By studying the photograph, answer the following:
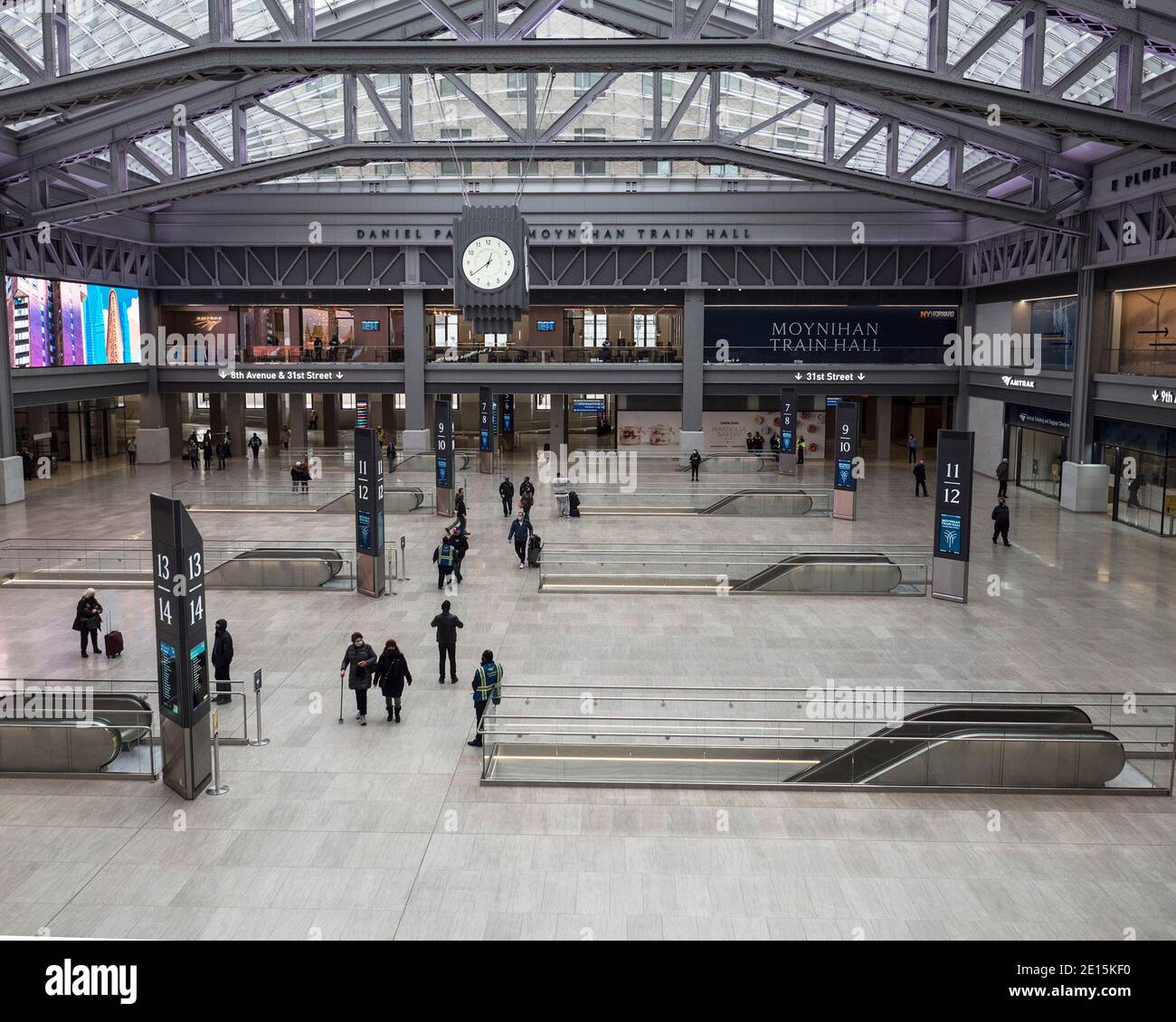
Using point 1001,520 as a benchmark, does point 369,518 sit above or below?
above

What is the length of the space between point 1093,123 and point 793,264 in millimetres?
29252

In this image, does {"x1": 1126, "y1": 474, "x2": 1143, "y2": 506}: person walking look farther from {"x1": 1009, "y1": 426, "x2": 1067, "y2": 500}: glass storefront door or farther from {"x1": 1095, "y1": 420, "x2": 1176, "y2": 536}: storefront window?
{"x1": 1009, "y1": 426, "x2": 1067, "y2": 500}: glass storefront door

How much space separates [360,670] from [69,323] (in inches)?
1191

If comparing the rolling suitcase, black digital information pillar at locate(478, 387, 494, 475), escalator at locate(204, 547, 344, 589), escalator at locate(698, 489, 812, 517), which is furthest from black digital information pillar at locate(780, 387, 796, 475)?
the rolling suitcase

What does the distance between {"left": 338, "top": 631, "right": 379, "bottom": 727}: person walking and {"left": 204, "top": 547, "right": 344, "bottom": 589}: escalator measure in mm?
8506

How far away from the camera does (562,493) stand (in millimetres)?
34344

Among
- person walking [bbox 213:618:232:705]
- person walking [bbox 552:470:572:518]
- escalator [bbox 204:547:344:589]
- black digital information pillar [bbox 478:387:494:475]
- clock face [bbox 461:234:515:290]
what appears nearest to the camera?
person walking [bbox 213:618:232:705]

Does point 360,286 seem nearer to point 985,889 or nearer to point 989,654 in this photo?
point 989,654

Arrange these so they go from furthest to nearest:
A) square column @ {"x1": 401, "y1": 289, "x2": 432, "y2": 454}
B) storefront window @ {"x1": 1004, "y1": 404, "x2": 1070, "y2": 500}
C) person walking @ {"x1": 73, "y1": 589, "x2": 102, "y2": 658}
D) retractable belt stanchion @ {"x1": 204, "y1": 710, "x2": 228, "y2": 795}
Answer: square column @ {"x1": 401, "y1": 289, "x2": 432, "y2": 454} < storefront window @ {"x1": 1004, "y1": 404, "x2": 1070, "y2": 500} < person walking @ {"x1": 73, "y1": 589, "x2": 102, "y2": 658} < retractable belt stanchion @ {"x1": 204, "y1": 710, "x2": 228, "y2": 795}

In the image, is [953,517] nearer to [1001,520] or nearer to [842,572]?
[842,572]

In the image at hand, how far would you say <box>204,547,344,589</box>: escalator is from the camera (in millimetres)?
23000

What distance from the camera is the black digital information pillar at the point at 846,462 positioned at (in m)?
31.9

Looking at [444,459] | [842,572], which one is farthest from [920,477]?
[444,459]

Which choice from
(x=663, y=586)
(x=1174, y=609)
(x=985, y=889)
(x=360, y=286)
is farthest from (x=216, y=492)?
(x=985, y=889)
